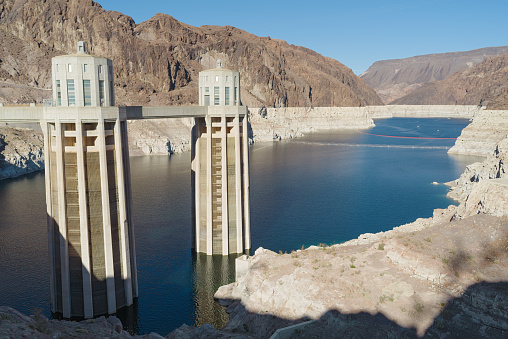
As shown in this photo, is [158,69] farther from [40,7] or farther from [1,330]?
[1,330]

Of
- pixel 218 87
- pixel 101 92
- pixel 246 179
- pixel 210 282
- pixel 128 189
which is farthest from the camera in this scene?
pixel 246 179

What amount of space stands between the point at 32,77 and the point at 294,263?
165051 mm

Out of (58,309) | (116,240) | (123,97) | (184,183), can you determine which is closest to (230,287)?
(116,240)

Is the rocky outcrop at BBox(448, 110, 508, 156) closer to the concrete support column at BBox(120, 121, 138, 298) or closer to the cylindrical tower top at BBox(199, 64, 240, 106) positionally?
the cylindrical tower top at BBox(199, 64, 240, 106)

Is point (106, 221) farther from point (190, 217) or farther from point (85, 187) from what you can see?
point (190, 217)

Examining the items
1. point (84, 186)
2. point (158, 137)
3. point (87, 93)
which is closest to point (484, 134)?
point (158, 137)

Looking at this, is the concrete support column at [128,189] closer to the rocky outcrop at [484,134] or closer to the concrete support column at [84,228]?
the concrete support column at [84,228]

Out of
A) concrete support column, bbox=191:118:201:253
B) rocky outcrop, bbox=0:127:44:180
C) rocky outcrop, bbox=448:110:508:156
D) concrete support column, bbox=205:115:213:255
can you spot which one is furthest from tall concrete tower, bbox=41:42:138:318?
rocky outcrop, bbox=448:110:508:156

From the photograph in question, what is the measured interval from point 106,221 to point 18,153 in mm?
75890

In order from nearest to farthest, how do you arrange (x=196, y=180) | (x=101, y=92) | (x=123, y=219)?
1. (x=101, y=92)
2. (x=123, y=219)
3. (x=196, y=180)

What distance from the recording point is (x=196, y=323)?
32.0 meters

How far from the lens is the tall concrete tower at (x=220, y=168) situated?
138ft

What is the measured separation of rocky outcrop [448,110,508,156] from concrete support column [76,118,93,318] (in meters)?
113

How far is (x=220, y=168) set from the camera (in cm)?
4294
